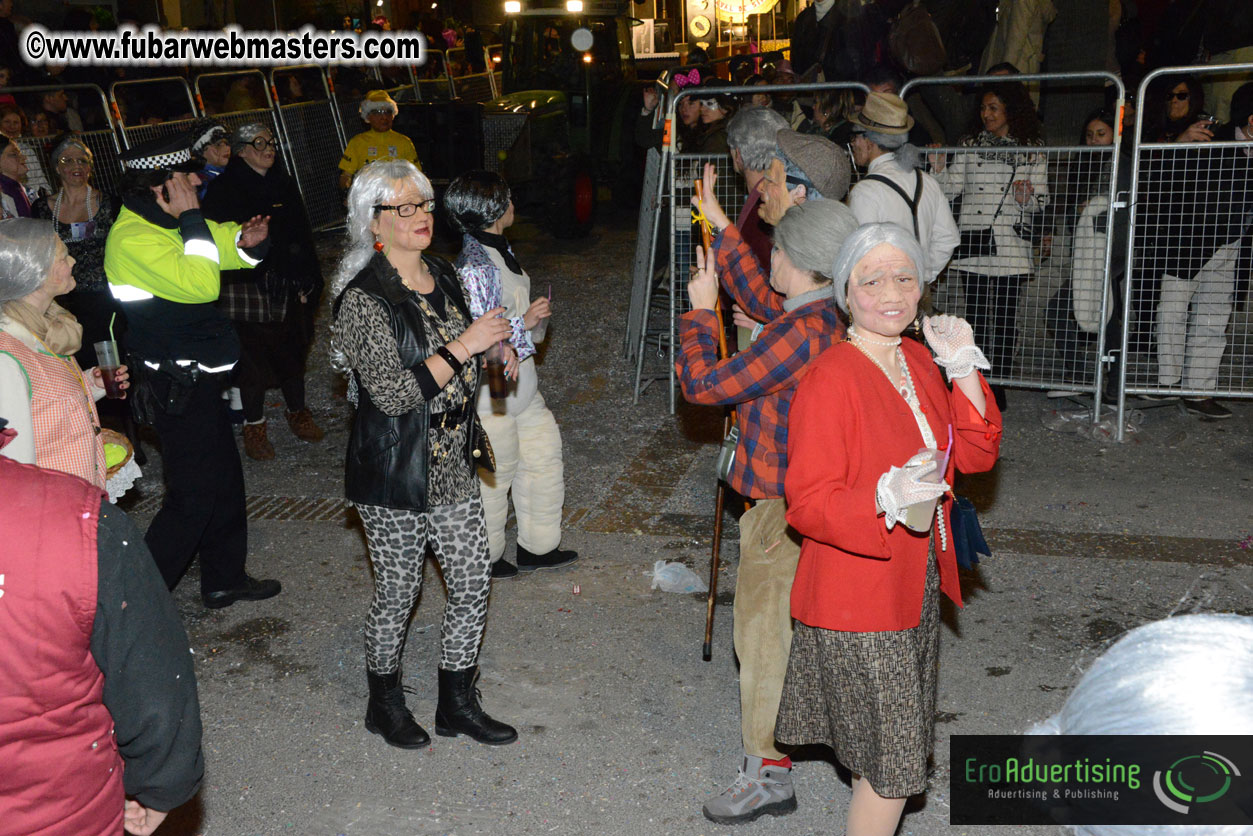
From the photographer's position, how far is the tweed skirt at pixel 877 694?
9.23 ft

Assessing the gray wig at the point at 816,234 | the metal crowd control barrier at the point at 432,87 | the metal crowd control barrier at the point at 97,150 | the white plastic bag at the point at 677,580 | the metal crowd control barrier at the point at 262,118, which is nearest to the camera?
the gray wig at the point at 816,234

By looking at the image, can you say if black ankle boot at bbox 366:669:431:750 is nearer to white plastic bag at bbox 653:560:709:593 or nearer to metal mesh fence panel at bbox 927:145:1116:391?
white plastic bag at bbox 653:560:709:593

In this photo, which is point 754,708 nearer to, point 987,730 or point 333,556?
point 987,730

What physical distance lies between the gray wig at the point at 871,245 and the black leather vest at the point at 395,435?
1.45 m

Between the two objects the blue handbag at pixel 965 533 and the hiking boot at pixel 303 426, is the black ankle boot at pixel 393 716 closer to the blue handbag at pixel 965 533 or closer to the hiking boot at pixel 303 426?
the blue handbag at pixel 965 533

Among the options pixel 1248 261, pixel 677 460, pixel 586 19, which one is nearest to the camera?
pixel 677 460

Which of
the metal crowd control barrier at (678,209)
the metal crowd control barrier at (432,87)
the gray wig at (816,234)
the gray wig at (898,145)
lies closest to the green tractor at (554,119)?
the metal crowd control barrier at (432,87)

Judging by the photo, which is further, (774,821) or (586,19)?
(586,19)

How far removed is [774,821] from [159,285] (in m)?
3.26

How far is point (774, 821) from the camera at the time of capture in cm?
363

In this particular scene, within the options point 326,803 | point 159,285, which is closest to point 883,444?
point 326,803

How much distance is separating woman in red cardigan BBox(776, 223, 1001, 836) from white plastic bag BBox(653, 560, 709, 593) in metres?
2.21

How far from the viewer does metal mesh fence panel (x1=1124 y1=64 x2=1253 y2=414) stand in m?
6.85

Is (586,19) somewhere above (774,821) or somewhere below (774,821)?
above
